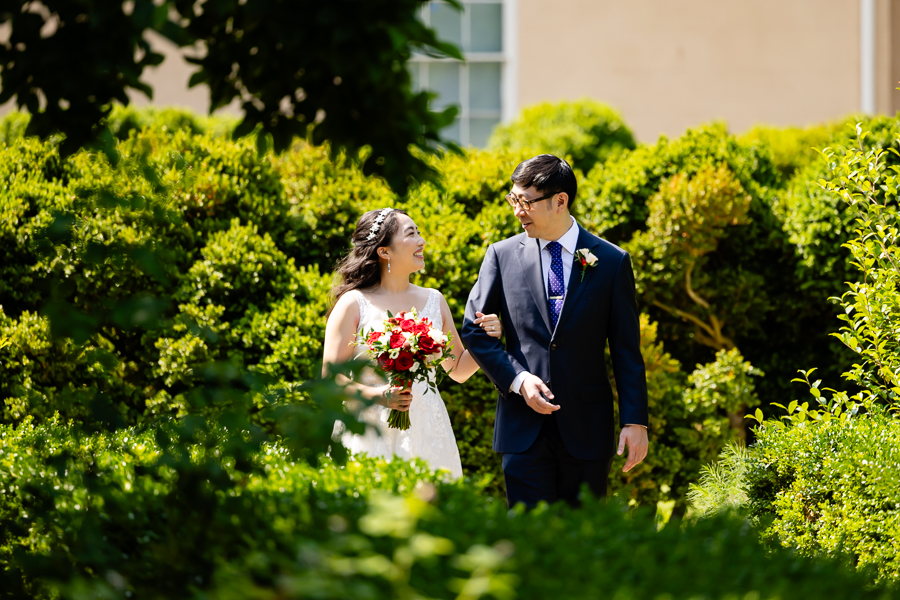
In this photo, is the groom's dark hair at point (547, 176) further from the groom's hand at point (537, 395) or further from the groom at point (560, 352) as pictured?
the groom's hand at point (537, 395)

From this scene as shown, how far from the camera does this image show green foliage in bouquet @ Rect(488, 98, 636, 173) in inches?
418

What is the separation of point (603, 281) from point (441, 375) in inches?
39.2

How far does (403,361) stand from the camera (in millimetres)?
4164

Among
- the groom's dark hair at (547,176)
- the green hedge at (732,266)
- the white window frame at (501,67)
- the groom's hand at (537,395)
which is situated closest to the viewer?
the groom's hand at (537,395)

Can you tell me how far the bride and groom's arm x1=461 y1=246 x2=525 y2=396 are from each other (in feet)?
1.48

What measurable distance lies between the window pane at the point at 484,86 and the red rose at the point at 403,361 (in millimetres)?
9138

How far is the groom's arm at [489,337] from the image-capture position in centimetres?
412

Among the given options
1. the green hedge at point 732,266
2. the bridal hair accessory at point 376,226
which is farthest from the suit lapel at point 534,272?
the green hedge at point 732,266

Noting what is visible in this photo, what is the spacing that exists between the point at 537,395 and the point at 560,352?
32cm

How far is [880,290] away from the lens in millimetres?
4078

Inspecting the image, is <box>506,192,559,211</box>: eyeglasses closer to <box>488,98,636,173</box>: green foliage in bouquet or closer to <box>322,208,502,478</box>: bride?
<box>322,208,502,478</box>: bride

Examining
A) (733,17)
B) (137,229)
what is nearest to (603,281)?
(137,229)

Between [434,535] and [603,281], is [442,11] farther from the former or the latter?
[434,535]

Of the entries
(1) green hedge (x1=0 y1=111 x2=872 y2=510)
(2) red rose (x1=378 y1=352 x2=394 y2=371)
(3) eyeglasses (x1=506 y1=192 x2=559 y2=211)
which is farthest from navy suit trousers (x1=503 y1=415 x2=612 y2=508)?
(1) green hedge (x1=0 y1=111 x2=872 y2=510)
